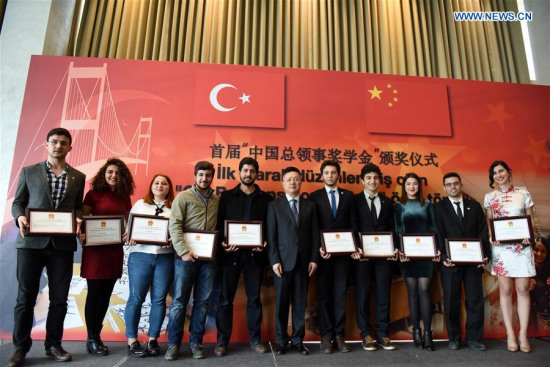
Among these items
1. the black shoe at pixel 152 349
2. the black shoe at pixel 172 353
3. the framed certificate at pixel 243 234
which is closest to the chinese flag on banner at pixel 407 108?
the framed certificate at pixel 243 234

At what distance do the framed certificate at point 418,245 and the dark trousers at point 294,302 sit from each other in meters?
1.09

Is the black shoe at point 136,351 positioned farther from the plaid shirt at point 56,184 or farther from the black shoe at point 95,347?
the plaid shirt at point 56,184

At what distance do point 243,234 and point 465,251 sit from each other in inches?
89.1

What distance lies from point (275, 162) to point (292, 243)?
1.21 metres

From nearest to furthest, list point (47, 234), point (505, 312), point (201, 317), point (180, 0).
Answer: point (47, 234) < point (201, 317) < point (505, 312) < point (180, 0)

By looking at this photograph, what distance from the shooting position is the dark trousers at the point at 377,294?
3.25 meters

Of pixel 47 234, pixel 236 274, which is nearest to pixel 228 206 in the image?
pixel 236 274

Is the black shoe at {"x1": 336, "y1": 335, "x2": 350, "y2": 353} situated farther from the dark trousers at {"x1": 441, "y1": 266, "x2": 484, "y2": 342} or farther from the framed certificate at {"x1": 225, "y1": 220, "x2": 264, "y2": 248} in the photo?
the framed certificate at {"x1": 225, "y1": 220, "x2": 264, "y2": 248}

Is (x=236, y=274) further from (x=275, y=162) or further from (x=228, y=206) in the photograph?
(x=275, y=162)

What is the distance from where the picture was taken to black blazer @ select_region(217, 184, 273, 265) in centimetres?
307

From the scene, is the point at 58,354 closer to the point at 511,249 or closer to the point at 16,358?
the point at 16,358

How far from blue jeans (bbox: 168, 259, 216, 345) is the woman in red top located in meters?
0.61

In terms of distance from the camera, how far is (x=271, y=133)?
13.0ft

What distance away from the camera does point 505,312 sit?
336 centimetres
